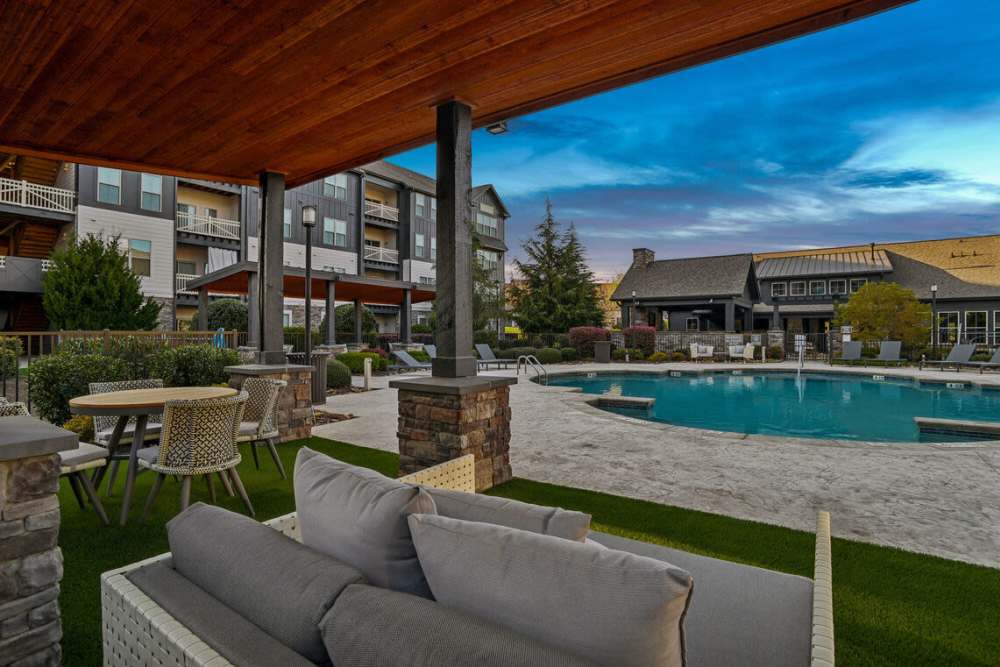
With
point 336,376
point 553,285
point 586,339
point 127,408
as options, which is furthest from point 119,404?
point 553,285

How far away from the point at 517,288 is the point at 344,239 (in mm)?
8743

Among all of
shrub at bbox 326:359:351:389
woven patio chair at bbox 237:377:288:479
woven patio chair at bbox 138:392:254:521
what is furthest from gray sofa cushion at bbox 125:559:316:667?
shrub at bbox 326:359:351:389

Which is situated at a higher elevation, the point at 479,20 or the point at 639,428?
the point at 479,20

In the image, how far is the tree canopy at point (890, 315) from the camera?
63.3 feet

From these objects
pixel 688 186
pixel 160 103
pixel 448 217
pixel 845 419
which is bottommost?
pixel 845 419

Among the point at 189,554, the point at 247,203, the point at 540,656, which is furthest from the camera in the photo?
the point at 247,203

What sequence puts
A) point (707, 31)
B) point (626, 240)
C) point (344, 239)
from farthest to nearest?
point (626, 240), point (344, 239), point (707, 31)

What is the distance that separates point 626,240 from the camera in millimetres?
30188

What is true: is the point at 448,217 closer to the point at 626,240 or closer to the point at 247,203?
the point at 247,203

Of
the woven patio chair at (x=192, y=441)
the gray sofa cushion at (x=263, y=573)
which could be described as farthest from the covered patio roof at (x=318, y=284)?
the gray sofa cushion at (x=263, y=573)

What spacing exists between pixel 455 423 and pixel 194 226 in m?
19.9

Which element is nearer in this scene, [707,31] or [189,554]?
[189,554]

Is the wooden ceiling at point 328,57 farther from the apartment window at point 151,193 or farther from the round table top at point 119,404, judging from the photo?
the apartment window at point 151,193

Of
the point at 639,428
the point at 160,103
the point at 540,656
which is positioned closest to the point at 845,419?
the point at 639,428
